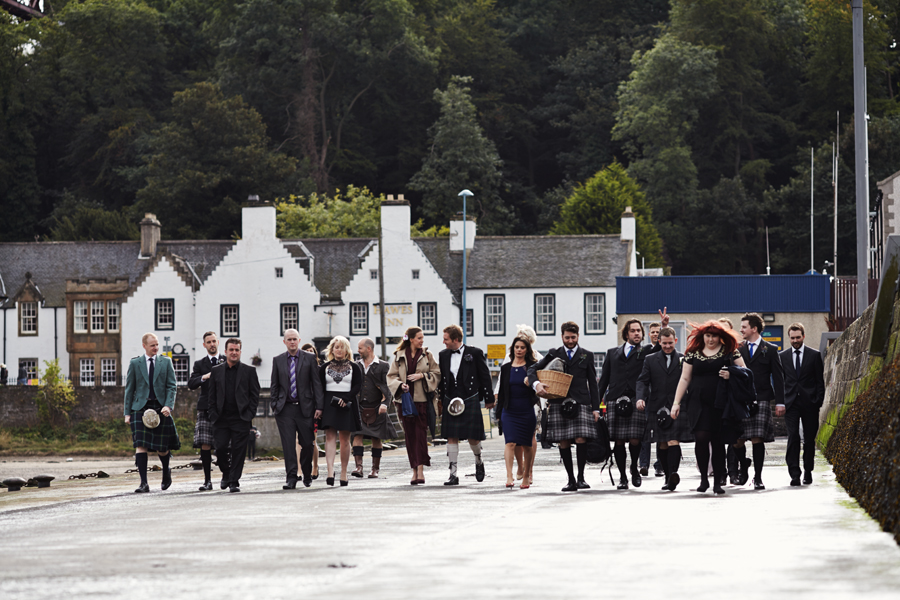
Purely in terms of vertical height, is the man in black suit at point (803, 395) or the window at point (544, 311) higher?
the window at point (544, 311)

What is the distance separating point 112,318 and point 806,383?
5613 centimetres

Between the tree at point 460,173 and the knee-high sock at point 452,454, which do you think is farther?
the tree at point 460,173

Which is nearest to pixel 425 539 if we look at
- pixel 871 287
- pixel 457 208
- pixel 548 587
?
pixel 548 587

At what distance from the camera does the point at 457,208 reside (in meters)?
86.8

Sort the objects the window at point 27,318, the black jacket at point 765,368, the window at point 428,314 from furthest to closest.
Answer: the window at point 27,318 → the window at point 428,314 → the black jacket at point 765,368

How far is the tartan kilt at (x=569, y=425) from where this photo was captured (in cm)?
1520

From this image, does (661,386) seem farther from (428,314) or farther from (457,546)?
(428,314)

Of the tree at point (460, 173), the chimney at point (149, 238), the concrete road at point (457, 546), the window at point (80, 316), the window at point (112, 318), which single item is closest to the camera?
the concrete road at point (457, 546)

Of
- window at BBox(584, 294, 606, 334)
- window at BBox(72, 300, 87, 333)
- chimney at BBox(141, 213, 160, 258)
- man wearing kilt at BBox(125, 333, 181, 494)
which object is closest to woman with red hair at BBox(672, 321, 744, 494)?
man wearing kilt at BBox(125, 333, 181, 494)

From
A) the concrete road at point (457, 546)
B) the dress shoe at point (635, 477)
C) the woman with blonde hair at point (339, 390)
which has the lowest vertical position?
the dress shoe at point (635, 477)

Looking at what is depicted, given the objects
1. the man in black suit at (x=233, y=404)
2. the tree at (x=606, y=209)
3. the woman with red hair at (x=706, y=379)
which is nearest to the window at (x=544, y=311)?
the tree at (x=606, y=209)

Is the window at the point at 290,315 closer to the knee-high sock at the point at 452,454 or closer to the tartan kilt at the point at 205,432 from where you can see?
the tartan kilt at the point at 205,432

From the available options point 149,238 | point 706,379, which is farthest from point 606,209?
point 706,379

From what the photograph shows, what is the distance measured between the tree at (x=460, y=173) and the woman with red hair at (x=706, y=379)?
236 feet
